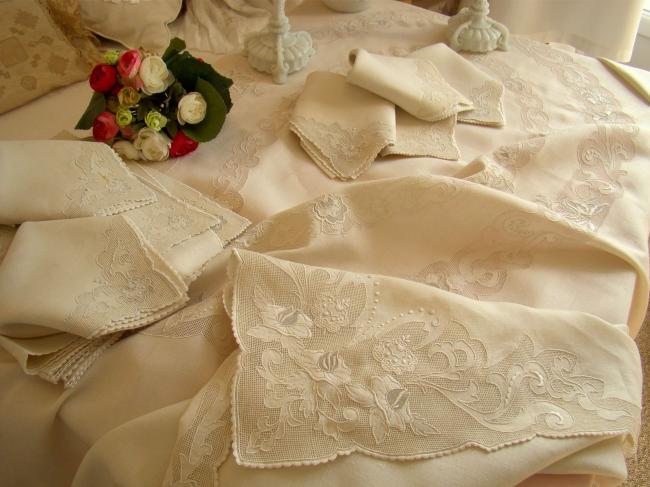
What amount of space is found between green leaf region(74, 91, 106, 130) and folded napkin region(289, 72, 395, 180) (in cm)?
40

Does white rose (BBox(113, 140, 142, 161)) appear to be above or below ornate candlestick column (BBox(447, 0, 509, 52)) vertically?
below

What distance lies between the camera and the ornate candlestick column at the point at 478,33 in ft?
5.10

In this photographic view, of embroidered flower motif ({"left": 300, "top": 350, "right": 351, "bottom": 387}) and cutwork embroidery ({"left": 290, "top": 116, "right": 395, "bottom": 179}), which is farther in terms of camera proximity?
cutwork embroidery ({"left": 290, "top": 116, "right": 395, "bottom": 179})

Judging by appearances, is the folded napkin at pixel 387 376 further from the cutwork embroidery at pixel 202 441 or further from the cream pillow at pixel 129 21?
the cream pillow at pixel 129 21

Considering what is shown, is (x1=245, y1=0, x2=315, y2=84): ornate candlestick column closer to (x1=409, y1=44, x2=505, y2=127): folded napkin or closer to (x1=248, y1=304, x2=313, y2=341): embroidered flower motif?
(x1=409, y1=44, x2=505, y2=127): folded napkin

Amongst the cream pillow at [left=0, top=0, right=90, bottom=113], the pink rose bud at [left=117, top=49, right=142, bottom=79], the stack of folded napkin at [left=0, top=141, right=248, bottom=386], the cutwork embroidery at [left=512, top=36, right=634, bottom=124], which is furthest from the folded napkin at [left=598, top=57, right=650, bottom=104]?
the cream pillow at [left=0, top=0, right=90, bottom=113]

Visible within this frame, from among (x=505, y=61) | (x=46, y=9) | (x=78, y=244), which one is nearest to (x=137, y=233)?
(x=78, y=244)

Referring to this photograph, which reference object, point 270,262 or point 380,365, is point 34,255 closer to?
point 270,262

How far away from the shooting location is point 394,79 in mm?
1268

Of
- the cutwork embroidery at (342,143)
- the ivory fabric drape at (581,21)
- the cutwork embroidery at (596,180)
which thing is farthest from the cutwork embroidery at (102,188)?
the ivory fabric drape at (581,21)

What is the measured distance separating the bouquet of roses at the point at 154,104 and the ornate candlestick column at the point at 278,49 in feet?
0.87

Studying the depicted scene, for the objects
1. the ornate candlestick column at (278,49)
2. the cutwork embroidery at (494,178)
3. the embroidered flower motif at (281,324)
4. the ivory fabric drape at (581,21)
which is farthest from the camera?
the ivory fabric drape at (581,21)

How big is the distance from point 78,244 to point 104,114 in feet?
1.21

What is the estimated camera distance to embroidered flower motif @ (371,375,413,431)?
0.70 meters
